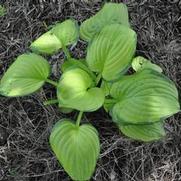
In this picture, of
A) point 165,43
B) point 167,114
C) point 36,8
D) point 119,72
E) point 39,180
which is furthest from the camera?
point 36,8

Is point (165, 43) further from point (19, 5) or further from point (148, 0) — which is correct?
point (19, 5)

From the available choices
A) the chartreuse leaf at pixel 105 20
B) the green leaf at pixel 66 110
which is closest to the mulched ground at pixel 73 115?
the green leaf at pixel 66 110

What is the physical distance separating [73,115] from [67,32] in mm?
284

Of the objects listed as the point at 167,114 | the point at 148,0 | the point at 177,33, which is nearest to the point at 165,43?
the point at 177,33

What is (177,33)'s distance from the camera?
5.21 feet

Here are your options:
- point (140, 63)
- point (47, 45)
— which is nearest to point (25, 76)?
point (47, 45)

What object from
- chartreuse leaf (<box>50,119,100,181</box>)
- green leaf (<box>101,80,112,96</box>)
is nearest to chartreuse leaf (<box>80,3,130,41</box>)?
green leaf (<box>101,80,112,96</box>)

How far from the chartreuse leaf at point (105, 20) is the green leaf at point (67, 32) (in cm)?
4

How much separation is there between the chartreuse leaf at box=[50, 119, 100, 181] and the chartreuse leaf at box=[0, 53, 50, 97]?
0.53 feet

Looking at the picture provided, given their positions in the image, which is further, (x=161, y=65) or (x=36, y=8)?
(x=36, y=8)

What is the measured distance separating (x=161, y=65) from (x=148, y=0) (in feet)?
0.90

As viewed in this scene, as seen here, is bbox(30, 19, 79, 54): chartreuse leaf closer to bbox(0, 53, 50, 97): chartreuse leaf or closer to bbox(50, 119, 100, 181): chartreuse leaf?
bbox(0, 53, 50, 97): chartreuse leaf

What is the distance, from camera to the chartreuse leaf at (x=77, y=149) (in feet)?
4.15

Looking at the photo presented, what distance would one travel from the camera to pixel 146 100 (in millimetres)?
1252
